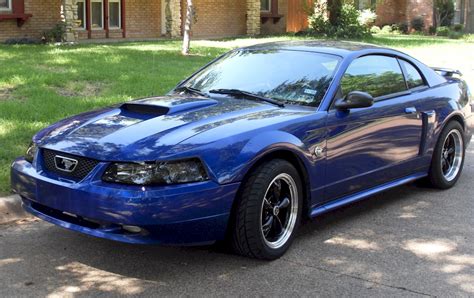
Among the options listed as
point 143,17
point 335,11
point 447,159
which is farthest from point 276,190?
point 335,11

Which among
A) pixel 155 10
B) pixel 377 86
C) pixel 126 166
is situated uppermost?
pixel 155 10

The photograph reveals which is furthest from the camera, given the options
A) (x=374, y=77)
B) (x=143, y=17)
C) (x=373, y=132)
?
(x=143, y=17)

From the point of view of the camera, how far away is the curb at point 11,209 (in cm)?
554

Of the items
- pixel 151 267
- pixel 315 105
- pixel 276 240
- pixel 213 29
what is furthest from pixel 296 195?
pixel 213 29

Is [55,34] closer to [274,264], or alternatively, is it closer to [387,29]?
[274,264]

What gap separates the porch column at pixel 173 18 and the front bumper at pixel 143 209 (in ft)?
59.7

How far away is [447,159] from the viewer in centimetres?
690

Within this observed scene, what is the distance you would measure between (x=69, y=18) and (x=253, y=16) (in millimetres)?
9331

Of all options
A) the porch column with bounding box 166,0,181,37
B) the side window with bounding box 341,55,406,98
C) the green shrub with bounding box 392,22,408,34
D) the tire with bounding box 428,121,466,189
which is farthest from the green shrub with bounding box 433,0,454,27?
the side window with bounding box 341,55,406,98

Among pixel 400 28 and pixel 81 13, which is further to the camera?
pixel 400 28

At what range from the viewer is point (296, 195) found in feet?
16.0

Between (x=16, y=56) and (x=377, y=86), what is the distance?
953cm

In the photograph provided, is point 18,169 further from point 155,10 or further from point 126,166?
point 155,10

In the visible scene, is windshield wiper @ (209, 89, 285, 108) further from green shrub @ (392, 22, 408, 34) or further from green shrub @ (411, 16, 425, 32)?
green shrub @ (411, 16, 425, 32)
